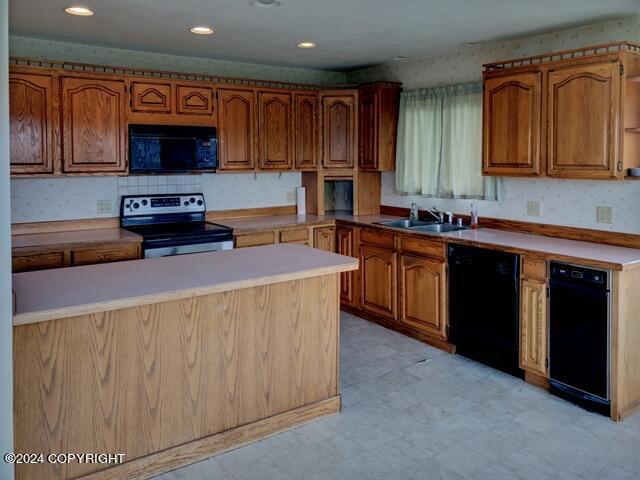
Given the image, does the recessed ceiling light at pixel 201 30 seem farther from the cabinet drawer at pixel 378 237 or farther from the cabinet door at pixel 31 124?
the cabinet drawer at pixel 378 237

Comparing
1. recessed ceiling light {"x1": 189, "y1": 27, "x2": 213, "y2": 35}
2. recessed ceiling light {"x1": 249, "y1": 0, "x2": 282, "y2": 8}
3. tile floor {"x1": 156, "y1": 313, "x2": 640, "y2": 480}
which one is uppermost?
recessed ceiling light {"x1": 189, "y1": 27, "x2": 213, "y2": 35}

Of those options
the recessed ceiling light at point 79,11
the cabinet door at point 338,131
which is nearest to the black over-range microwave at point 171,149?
the recessed ceiling light at point 79,11

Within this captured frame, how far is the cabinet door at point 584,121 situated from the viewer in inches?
136

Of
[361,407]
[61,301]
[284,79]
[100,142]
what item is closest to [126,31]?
[100,142]

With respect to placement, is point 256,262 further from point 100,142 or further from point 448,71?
point 448,71

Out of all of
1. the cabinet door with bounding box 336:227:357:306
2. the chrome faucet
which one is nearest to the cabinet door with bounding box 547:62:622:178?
the chrome faucet

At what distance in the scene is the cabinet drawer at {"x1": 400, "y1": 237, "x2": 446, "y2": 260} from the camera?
432 centimetres

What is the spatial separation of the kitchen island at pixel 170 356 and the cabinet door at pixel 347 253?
1.89 metres

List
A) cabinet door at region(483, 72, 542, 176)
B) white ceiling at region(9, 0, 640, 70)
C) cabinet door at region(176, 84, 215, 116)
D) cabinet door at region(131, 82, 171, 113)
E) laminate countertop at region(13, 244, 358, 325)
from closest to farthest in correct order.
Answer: laminate countertop at region(13, 244, 358, 325)
white ceiling at region(9, 0, 640, 70)
cabinet door at region(483, 72, 542, 176)
cabinet door at region(131, 82, 171, 113)
cabinet door at region(176, 84, 215, 116)

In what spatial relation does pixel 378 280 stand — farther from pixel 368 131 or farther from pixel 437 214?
pixel 368 131

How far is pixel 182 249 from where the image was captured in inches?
177

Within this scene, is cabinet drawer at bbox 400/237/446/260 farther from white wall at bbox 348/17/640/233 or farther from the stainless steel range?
the stainless steel range

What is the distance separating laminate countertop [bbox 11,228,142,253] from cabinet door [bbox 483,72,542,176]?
2.74 meters

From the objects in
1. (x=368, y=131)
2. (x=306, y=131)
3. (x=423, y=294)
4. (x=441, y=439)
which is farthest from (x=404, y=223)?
(x=441, y=439)
